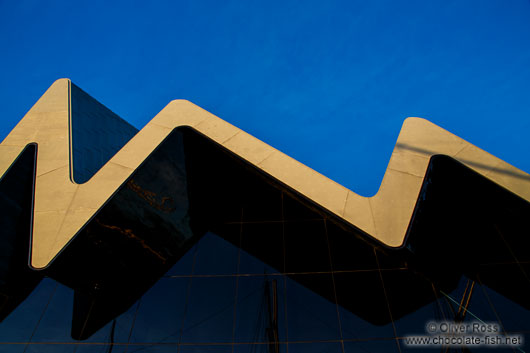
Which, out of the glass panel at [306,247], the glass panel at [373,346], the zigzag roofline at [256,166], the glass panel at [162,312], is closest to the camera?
the glass panel at [373,346]

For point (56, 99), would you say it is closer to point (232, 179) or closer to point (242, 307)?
point (232, 179)

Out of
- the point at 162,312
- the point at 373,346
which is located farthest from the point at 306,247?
the point at 162,312

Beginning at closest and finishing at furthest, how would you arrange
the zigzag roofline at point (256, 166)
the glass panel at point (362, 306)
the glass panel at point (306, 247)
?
the glass panel at point (362, 306) → the zigzag roofline at point (256, 166) → the glass panel at point (306, 247)

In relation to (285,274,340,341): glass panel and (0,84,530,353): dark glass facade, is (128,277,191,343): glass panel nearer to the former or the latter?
(0,84,530,353): dark glass facade

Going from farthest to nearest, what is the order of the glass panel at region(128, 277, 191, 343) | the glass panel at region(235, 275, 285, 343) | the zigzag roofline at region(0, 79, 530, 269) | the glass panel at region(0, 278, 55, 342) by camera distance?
the zigzag roofline at region(0, 79, 530, 269), the glass panel at region(0, 278, 55, 342), the glass panel at region(128, 277, 191, 343), the glass panel at region(235, 275, 285, 343)

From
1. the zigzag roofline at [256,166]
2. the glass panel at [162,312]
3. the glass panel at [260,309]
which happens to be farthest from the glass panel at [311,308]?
the glass panel at [162,312]

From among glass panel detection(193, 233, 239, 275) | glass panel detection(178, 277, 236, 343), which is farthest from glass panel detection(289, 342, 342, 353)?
glass panel detection(193, 233, 239, 275)

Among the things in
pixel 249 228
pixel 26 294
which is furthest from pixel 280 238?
pixel 26 294

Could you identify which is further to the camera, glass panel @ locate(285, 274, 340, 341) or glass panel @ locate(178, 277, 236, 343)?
glass panel @ locate(178, 277, 236, 343)

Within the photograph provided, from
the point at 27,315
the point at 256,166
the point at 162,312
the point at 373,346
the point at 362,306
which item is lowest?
the point at 27,315

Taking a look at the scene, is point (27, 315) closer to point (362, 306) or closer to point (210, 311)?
point (210, 311)

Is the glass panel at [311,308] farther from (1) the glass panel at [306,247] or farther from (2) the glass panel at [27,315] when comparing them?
(2) the glass panel at [27,315]

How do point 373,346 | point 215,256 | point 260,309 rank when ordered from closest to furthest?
1. point 373,346
2. point 260,309
3. point 215,256

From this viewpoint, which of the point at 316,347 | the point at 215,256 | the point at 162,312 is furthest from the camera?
the point at 215,256
